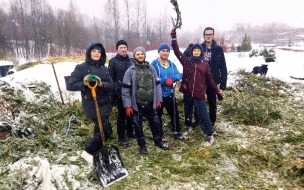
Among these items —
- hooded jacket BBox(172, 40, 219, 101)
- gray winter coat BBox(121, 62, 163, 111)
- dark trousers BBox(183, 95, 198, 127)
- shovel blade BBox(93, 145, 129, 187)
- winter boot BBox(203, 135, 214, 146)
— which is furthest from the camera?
dark trousers BBox(183, 95, 198, 127)

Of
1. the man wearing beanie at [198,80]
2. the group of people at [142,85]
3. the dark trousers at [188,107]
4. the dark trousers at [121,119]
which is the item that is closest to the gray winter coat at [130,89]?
the group of people at [142,85]

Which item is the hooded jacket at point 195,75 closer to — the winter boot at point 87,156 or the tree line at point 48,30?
the winter boot at point 87,156

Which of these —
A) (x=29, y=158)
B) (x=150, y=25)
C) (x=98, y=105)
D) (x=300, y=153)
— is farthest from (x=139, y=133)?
(x=150, y=25)

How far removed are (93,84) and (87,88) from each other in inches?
4.3

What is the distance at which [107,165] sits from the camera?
333 cm

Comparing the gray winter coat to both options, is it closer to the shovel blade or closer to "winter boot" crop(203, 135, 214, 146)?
the shovel blade

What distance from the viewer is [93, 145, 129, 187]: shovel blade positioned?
318 cm

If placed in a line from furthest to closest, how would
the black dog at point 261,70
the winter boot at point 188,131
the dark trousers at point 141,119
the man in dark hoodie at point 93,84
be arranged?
1. the black dog at point 261,70
2. the winter boot at point 188,131
3. the dark trousers at point 141,119
4. the man in dark hoodie at point 93,84

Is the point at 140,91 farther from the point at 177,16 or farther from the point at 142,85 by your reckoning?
the point at 177,16

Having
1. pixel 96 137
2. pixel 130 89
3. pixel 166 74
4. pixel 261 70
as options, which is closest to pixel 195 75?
pixel 166 74

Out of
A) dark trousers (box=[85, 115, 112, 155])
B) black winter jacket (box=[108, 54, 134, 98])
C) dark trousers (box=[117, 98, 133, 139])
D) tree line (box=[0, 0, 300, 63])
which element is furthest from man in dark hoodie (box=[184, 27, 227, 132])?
tree line (box=[0, 0, 300, 63])

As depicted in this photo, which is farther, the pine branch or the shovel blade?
the pine branch

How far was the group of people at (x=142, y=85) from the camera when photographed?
3.46m

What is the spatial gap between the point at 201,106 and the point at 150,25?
37365mm
